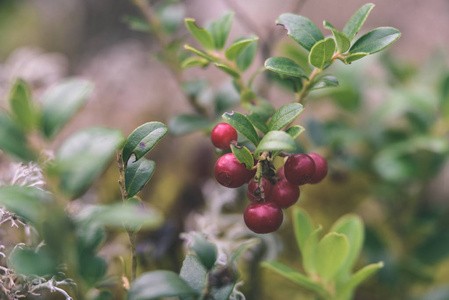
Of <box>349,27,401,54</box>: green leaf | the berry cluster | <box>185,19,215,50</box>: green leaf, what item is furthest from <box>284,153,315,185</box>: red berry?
<box>185,19,215,50</box>: green leaf

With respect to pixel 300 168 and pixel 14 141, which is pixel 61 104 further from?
pixel 300 168

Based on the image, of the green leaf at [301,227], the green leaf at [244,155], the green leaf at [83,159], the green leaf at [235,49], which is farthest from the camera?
the green leaf at [301,227]

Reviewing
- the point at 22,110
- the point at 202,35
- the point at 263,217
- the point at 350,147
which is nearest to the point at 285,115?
the point at 263,217

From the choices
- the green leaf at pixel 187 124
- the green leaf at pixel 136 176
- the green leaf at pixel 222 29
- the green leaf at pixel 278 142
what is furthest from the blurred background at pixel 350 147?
the green leaf at pixel 278 142

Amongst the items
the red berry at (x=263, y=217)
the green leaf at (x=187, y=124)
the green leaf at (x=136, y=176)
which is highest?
the green leaf at (x=136, y=176)

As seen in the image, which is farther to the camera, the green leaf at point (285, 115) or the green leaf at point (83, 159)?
the green leaf at point (285, 115)

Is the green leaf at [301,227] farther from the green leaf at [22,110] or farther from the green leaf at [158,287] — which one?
the green leaf at [22,110]

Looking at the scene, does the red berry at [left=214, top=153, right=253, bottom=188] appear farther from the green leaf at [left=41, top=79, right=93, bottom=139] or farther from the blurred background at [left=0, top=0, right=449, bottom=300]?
the blurred background at [left=0, top=0, right=449, bottom=300]
